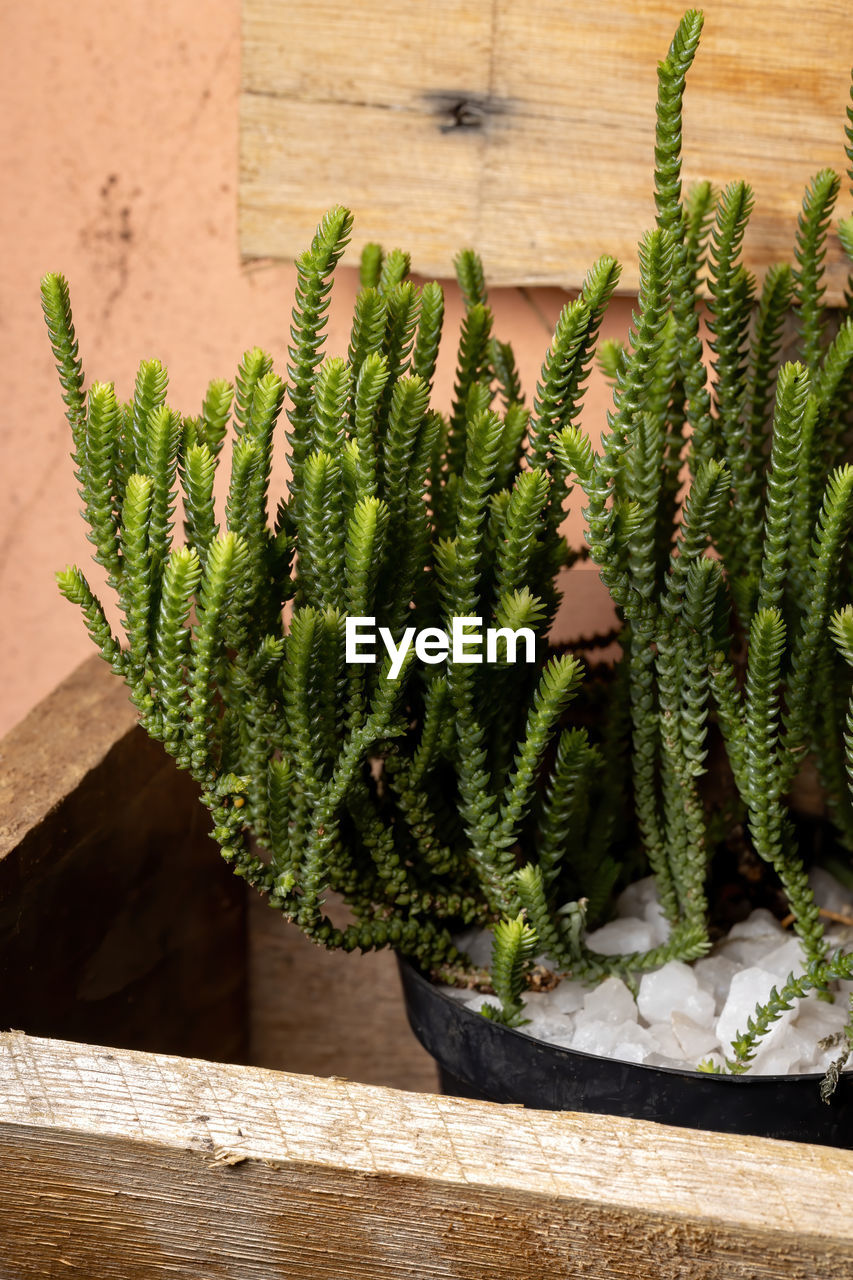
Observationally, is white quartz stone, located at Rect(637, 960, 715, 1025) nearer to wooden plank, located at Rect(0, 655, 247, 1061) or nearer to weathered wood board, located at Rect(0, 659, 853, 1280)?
weathered wood board, located at Rect(0, 659, 853, 1280)

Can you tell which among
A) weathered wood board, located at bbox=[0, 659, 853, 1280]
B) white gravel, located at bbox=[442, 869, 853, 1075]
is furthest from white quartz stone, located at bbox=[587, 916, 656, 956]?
weathered wood board, located at bbox=[0, 659, 853, 1280]

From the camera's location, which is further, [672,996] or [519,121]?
[519,121]

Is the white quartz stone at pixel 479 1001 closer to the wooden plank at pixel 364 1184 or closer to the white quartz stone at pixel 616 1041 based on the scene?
the white quartz stone at pixel 616 1041

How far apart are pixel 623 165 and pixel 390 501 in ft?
1.54

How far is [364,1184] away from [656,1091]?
0.64ft

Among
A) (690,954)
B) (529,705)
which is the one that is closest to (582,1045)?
(690,954)

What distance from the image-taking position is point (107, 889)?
0.95 metres

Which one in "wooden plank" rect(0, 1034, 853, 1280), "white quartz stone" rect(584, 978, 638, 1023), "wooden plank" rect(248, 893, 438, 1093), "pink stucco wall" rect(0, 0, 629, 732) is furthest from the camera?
"wooden plank" rect(248, 893, 438, 1093)

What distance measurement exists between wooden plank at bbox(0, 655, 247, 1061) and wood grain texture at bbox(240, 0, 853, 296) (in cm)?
47

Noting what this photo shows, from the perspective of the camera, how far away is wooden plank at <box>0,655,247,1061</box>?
85 cm

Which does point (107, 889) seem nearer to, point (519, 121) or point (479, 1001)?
point (479, 1001)

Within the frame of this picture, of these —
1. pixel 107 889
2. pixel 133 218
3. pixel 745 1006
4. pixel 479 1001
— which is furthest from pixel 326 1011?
pixel 133 218

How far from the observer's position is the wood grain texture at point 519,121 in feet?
3.15

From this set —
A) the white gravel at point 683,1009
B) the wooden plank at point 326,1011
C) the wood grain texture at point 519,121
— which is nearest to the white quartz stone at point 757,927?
the white gravel at point 683,1009
